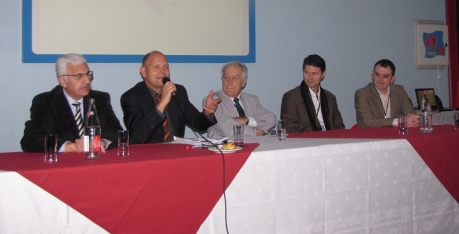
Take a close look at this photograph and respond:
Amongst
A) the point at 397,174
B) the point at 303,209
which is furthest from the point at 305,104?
the point at 303,209

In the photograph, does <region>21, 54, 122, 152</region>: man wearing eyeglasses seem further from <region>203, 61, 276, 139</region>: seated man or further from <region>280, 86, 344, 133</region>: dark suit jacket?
<region>280, 86, 344, 133</region>: dark suit jacket

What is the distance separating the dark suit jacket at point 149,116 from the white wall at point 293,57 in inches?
20.8

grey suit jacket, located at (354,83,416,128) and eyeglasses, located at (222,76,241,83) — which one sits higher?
eyeglasses, located at (222,76,241,83)

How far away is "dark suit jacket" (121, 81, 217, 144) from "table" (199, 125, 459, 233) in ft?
2.14

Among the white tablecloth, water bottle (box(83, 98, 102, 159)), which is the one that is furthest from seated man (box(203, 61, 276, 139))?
water bottle (box(83, 98, 102, 159))

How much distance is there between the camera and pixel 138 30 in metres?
3.72

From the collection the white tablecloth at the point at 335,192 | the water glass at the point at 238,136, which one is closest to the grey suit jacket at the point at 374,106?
the white tablecloth at the point at 335,192

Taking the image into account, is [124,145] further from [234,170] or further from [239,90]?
[239,90]

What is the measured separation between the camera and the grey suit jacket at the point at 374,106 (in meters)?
4.21

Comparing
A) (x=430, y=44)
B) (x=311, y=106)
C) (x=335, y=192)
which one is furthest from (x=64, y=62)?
(x=430, y=44)

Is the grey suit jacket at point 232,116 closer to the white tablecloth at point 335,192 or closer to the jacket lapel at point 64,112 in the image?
the white tablecloth at point 335,192

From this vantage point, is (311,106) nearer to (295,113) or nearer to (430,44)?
(295,113)

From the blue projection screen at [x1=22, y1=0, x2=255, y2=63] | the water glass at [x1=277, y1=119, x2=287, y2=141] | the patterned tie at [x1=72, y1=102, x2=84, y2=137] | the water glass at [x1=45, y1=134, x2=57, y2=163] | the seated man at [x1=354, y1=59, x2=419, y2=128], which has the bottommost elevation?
the water glass at [x1=45, y1=134, x2=57, y2=163]

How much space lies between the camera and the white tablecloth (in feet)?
7.32
